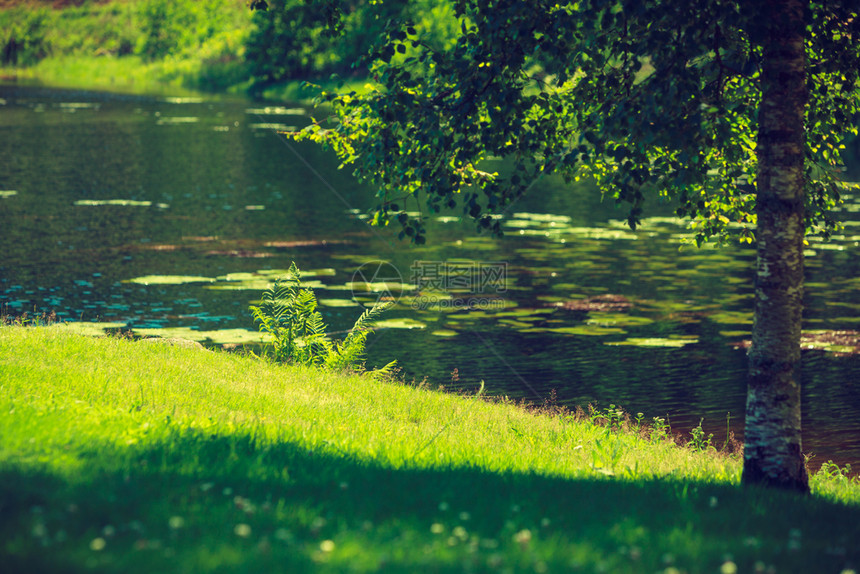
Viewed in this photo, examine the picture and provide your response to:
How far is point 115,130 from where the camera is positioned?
58281mm

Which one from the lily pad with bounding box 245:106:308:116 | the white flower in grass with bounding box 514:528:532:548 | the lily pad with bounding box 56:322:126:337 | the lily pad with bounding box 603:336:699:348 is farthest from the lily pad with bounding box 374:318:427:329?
the lily pad with bounding box 245:106:308:116

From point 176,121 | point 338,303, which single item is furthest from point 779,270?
point 176,121

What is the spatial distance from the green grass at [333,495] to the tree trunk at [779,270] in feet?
1.83

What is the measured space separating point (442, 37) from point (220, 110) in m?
24.9

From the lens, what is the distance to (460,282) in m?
24.3

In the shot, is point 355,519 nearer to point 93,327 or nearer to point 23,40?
point 93,327

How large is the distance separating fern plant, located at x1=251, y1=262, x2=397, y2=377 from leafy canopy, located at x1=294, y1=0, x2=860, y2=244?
4.66 metres

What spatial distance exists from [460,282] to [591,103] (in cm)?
1403

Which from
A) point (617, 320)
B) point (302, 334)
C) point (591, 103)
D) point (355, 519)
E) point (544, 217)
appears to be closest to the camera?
point (355, 519)

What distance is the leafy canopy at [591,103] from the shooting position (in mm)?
8750

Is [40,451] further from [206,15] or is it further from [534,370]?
[206,15]

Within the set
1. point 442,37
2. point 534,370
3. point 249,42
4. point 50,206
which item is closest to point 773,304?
point 534,370

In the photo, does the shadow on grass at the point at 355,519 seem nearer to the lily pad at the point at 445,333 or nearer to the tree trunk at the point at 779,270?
the tree trunk at the point at 779,270

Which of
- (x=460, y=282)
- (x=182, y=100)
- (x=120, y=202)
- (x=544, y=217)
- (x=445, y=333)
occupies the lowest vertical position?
(x=445, y=333)
